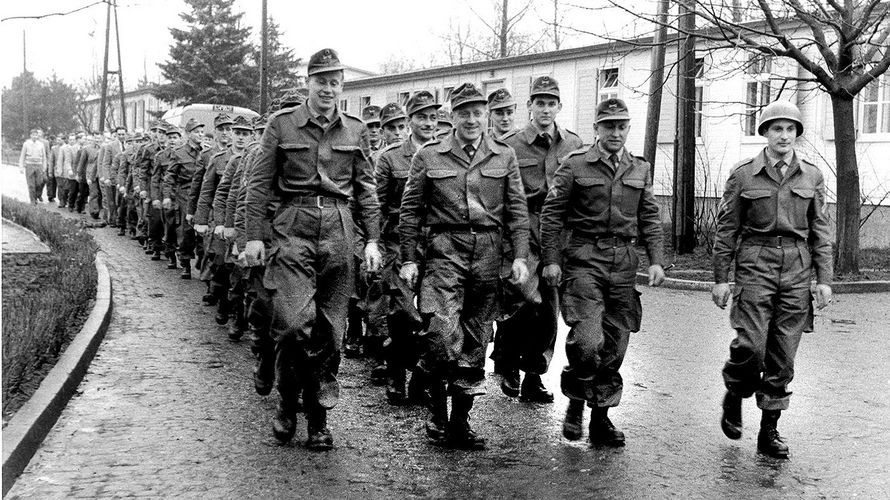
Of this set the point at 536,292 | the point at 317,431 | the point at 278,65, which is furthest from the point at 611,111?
the point at 278,65

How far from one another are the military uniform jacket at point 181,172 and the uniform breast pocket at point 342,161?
8564 millimetres

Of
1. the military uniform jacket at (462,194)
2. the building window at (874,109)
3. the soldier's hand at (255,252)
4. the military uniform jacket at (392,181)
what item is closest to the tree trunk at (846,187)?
the building window at (874,109)

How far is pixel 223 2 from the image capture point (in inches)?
1916

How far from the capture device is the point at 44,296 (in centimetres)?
941

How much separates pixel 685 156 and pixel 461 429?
1343cm

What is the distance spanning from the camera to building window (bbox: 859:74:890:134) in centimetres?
2144

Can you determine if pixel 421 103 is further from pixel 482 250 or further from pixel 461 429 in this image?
pixel 461 429

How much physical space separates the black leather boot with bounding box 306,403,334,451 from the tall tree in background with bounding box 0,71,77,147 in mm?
75578

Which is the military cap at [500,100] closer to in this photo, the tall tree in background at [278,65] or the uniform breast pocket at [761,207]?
the uniform breast pocket at [761,207]

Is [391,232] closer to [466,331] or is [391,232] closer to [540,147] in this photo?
[540,147]

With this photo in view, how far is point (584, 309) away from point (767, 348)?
112 centimetres

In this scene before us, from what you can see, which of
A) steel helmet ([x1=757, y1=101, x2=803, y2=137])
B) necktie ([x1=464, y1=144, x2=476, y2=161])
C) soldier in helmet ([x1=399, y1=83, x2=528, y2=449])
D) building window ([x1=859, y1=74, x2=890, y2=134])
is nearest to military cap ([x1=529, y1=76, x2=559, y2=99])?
soldier in helmet ([x1=399, y1=83, x2=528, y2=449])

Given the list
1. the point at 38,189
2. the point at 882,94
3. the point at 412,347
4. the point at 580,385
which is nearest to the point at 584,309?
the point at 580,385

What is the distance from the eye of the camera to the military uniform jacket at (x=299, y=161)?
20.6 ft
